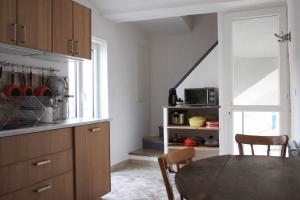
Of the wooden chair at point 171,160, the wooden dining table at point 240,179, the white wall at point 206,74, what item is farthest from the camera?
the white wall at point 206,74

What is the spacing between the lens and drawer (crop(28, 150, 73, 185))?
2191 millimetres

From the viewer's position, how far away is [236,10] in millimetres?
3887

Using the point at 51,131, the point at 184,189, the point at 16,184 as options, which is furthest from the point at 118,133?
the point at 184,189

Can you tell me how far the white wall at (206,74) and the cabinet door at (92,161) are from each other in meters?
1.81

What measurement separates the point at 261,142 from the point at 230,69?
73.5 inches

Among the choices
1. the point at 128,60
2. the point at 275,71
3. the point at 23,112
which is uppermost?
the point at 128,60

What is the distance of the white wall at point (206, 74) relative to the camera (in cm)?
437

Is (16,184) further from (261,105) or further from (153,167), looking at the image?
(261,105)

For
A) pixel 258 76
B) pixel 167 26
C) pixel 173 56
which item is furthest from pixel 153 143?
pixel 258 76

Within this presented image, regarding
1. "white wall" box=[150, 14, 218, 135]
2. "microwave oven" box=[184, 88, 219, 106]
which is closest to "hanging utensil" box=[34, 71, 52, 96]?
"microwave oven" box=[184, 88, 219, 106]

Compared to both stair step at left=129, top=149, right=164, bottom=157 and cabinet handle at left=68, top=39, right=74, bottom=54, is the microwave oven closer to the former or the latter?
stair step at left=129, top=149, right=164, bottom=157

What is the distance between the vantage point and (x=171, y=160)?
1.69m

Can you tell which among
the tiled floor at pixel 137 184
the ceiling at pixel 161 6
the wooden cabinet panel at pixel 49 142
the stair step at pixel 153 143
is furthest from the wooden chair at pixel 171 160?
the stair step at pixel 153 143

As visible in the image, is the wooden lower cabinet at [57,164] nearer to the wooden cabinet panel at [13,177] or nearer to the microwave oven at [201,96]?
the wooden cabinet panel at [13,177]
